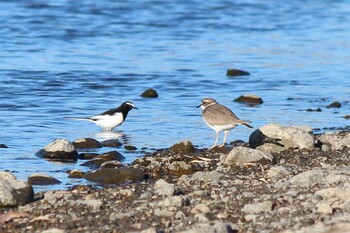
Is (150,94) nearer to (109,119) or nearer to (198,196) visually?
(109,119)

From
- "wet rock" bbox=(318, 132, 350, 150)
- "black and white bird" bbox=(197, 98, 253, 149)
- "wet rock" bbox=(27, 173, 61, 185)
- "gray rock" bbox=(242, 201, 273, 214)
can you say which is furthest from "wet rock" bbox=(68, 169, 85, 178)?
"wet rock" bbox=(318, 132, 350, 150)

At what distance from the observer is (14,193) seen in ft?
30.4

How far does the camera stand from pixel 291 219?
27.2 ft

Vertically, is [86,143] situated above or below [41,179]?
below

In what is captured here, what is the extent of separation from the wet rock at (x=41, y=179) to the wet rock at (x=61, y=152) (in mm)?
1448

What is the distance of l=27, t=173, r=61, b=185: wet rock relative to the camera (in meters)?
10.7

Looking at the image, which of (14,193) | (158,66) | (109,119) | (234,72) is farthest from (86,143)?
(158,66)

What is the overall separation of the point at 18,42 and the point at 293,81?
8.23 metres

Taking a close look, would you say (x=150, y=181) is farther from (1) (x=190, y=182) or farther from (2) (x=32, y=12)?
(2) (x=32, y=12)

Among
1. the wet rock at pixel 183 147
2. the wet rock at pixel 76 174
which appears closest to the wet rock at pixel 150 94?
the wet rock at pixel 183 147

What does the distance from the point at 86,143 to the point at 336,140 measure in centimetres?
339

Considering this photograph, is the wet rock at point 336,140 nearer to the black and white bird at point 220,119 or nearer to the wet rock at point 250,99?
the black and white bird at point 220,119

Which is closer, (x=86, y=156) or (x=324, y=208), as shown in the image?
(x=324, y=208)

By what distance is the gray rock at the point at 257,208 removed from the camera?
8.58m
